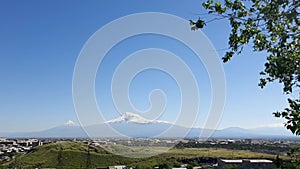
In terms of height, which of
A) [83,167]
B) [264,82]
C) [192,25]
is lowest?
[83,167]

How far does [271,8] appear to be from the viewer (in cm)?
271

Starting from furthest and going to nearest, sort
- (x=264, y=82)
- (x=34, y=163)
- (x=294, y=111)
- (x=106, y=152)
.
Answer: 1. (x=106, y=152)
2. (x=34, y=163)
3. (x=264, y=82)
4. (x=294, y=111)

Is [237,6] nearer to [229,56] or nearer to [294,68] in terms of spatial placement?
[229,56]

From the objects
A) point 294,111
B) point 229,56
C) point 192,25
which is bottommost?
point 294,111

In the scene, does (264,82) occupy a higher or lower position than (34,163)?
higher

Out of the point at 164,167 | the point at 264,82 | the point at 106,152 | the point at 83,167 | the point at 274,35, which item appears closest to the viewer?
the point at 274,35

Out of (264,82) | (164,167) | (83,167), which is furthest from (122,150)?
(264,82)

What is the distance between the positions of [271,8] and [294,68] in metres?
0.52

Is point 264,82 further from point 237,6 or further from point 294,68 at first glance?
point 237,6

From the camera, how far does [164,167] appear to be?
35.8 metres

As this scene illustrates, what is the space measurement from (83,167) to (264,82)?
42.1 m

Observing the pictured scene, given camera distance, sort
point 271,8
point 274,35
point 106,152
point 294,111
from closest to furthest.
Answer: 1. point 294,111
2. point 271,8
3. point 274,35
4. point 106,152

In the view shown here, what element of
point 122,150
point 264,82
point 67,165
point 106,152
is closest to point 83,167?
point 67,165

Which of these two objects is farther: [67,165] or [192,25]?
[67,165]
